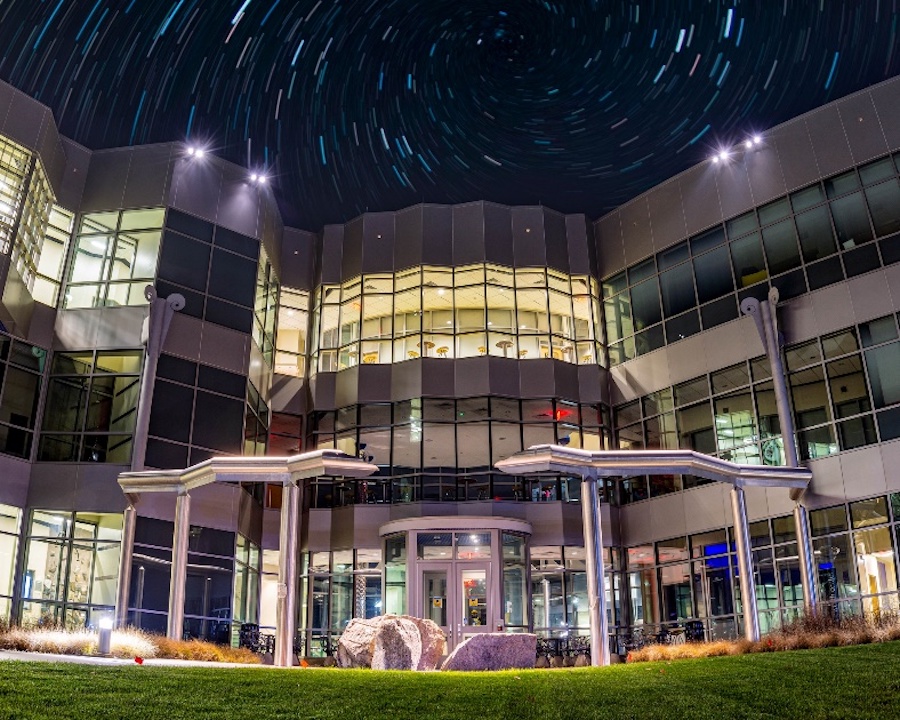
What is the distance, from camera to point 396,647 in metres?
17.9

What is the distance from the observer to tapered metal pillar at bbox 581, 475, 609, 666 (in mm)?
19578

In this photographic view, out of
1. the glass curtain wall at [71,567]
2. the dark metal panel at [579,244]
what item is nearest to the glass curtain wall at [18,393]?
the glass curtain wall at [71,567]

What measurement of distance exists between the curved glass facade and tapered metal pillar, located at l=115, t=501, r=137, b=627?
1132 cm

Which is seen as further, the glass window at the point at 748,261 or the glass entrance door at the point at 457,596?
the glass window at the point at 748,261

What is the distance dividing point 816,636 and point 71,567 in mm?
18847

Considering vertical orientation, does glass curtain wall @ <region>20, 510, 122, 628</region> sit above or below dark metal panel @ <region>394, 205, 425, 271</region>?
below

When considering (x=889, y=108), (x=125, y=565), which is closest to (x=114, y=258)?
(x=125, y=565)

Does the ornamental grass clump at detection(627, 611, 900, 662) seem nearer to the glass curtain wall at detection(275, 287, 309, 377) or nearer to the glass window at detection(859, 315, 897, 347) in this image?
the glass window at detection(859, 315, 897, 347)

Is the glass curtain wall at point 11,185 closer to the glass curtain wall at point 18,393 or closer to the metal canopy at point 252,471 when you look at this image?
the glass curtain wall at point 18,393

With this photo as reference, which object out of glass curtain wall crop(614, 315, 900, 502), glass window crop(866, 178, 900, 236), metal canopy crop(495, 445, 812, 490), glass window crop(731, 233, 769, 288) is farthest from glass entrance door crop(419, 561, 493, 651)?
glass window crop(866, 178, 900, 236)

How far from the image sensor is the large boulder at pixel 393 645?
17.8 meters

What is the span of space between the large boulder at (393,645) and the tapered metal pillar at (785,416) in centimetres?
1019

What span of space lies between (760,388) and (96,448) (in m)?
19.9

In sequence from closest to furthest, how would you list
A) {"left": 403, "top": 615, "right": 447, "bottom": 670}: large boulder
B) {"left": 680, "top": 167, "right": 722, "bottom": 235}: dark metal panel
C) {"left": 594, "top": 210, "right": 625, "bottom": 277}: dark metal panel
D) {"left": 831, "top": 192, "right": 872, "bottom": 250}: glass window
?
{"left": 403, "top": 615, "right": 447, "bottom": 670}: large boulder, {"left": 831, "top": 192, "right": 872, "bottom": 250}: glass window, {"left": 680, "top": 167, "right": 722, "bottom": 235}: dark metal panel, {"left": 594, "top": 210, "right": 625, "bottom": 277}: dark metal panel
